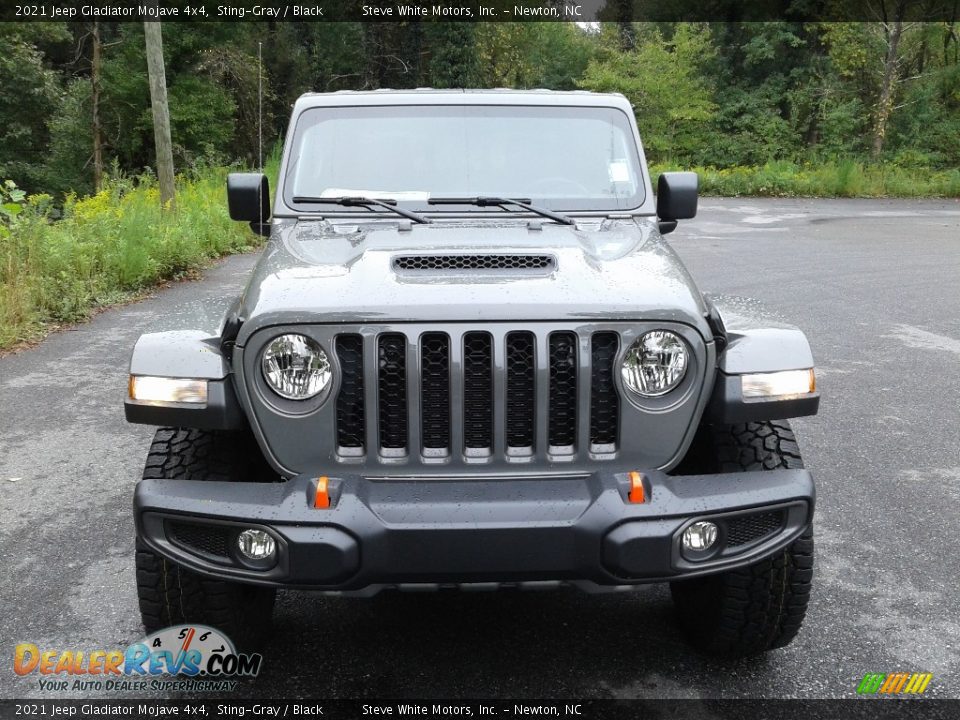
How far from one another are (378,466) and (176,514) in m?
0.56

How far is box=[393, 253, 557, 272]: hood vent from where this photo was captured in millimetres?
2828

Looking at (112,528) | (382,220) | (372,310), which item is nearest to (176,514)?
(372,310)

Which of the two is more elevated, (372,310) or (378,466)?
(372,310)

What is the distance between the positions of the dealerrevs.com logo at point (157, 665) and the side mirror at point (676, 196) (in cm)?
247

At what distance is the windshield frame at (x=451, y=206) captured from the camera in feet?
12.0

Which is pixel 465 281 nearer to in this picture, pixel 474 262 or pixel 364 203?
pixel 474 262

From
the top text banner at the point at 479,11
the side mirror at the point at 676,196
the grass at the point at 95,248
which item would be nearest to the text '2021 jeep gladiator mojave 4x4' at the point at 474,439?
the side mirror at the point at 676,196

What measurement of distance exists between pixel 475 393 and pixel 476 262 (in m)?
0.53

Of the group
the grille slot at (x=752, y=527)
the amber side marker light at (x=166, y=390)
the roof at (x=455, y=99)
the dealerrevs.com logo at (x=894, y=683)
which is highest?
the roof at (x=455, y=99)

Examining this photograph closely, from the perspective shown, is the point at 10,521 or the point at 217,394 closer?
the point at 217,394

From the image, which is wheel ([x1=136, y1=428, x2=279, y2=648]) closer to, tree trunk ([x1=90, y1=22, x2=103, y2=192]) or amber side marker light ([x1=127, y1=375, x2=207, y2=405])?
amber side marker light ([x1=127, y1=375, x2=207, y2=405])

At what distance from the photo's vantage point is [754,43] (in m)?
40.9

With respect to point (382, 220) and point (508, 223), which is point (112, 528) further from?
point (508, 223)

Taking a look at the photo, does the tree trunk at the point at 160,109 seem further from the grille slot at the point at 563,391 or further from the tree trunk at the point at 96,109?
the tree trunk at the point at 96,109
